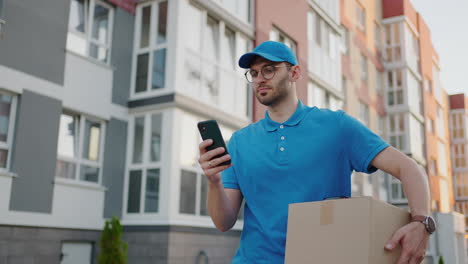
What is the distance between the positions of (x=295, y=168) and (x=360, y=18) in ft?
83.0

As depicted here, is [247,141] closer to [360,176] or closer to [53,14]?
[53,14]

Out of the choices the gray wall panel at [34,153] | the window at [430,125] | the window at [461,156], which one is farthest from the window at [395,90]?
the gray wall panel at [34,153]

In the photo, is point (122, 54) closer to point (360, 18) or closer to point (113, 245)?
point (113, 245)

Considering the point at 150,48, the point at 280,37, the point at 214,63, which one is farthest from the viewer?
the point at 280,37

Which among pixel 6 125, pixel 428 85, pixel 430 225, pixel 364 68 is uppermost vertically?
pixel 428 85

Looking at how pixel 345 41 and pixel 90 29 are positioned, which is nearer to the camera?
pixel 90 29

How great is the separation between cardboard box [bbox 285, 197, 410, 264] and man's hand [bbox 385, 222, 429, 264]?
0.02 m

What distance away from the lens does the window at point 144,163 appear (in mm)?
11836

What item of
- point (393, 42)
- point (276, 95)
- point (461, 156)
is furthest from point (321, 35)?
point (461, 156)

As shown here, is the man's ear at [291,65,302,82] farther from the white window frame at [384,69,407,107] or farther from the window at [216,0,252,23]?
the white window frame at [384,69,407,107]

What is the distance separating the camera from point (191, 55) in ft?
41.5

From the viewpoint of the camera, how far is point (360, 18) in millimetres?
26297

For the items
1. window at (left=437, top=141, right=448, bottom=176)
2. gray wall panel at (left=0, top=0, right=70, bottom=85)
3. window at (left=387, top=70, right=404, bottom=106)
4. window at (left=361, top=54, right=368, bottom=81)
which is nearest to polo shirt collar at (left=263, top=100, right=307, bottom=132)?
gray wall panel at (left=0, top=0, right=70, bottom=85)

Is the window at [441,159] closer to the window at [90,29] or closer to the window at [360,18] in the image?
the window at [360,18]
